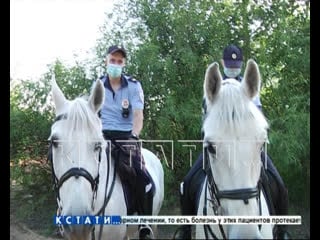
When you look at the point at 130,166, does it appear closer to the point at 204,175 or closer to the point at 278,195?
the point at 204,175

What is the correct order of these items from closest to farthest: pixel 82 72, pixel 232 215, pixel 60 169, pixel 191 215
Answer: pixel 232 215 < pixel 60 169 < pixel 191 215 < pixel 82 72

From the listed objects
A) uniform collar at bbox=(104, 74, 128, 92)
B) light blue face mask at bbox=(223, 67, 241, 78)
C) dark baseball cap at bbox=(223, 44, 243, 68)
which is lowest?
uniform collar at bbox=(104, 74, 128, 92)

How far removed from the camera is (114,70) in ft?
7.44

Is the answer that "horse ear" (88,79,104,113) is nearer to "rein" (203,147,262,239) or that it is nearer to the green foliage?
the green foliage

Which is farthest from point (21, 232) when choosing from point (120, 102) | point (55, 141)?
point (120, 102)

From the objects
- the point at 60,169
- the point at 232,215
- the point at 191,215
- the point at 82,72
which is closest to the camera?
the point at 232,215

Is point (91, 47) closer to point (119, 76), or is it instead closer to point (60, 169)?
point (119, 76)

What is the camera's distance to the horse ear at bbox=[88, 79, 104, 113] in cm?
199

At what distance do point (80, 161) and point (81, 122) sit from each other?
191 millimetres

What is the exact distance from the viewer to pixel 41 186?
2527 millimetres

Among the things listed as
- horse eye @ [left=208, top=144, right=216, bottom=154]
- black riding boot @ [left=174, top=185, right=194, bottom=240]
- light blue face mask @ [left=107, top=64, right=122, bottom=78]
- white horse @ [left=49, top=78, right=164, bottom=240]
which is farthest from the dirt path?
horse eye @ [left=208, top=144, right=216, bottom=154]

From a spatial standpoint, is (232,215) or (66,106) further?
(66,106)

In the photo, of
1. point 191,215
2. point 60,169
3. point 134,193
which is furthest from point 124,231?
point 60,169

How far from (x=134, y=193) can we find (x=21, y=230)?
775 millimetres
